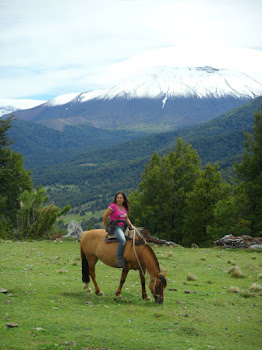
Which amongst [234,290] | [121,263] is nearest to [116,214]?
[121,263]

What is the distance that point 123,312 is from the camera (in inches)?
397

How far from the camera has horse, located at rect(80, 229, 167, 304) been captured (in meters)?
11.0

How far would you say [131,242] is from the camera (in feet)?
38.1

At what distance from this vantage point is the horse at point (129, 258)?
11.0 meters

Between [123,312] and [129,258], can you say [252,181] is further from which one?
[123,312]

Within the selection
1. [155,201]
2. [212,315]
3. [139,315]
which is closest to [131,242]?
[139,315]

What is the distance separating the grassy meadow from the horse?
0.50 meters

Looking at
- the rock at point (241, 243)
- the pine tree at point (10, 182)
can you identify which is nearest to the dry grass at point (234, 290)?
the rock at point (241, 243)

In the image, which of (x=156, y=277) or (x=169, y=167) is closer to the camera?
(x=156, y=277)

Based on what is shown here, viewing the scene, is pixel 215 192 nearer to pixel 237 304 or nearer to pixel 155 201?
pixel 155 201

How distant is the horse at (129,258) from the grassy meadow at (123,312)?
1.64 feet

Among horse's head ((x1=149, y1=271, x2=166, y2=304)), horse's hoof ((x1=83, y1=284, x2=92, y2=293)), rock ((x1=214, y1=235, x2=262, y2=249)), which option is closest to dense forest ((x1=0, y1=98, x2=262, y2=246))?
rock ((x1=214, y1=235, x2=262, y2=249))

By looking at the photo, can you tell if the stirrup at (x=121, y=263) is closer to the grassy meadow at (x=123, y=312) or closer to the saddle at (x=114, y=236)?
the saddle at (x=114, y=236)

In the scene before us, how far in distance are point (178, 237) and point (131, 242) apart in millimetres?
30288
